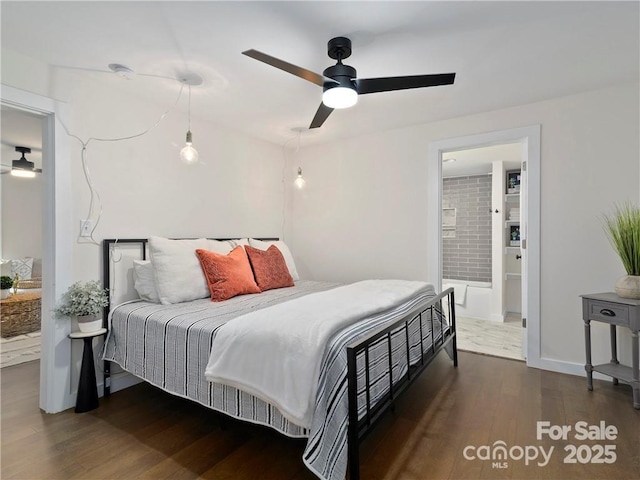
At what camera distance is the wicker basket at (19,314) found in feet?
13.1

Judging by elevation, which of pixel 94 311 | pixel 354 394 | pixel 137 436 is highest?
pixel 94 311

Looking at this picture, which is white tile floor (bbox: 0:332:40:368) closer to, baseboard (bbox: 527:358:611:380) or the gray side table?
baseboard (bbox: 527:358:611:380)

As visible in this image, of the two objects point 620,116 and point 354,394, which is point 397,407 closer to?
point 354,394

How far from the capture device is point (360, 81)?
A: 6.47 feet

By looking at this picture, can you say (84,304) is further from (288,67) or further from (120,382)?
(288,67)

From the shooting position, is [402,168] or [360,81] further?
[402,168]

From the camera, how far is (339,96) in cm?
192

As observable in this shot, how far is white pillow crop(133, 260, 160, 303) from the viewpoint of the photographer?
255cm

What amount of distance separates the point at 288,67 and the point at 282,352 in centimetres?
145

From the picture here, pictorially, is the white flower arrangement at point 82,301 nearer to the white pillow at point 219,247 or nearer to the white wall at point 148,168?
the white wall at point 148,168

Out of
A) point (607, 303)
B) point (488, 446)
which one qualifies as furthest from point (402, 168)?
point (488, 446)

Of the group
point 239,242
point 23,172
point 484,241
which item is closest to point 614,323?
point 484,241

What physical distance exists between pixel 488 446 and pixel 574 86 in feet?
8.90

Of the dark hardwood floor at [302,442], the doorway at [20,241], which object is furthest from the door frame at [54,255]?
the doorway at [20,241]
